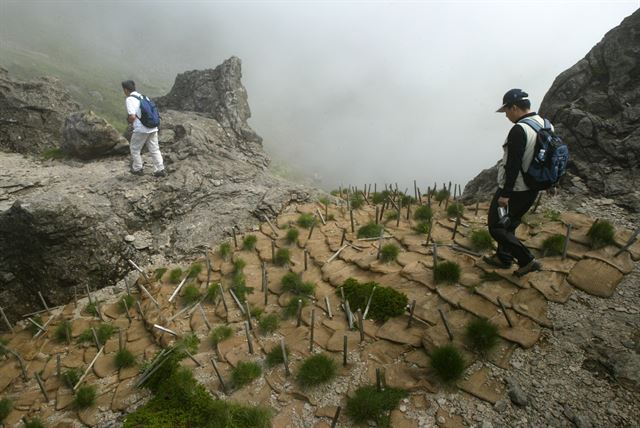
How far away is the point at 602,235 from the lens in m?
7.29

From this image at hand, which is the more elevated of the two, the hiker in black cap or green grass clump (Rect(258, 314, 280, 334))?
the hiker in black cap

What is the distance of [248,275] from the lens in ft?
32.0

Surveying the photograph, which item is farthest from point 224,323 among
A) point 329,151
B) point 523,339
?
point 329,151

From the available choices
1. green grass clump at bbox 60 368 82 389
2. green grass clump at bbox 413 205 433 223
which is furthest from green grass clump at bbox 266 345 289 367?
green grass clump at bbox 413 205 433 223

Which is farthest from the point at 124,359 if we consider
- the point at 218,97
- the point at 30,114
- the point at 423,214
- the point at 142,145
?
the point at 218,97

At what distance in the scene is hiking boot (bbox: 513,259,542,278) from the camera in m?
6.67

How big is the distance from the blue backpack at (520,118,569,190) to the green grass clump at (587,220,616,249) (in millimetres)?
2593

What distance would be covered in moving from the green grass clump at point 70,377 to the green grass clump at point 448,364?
762 centimetres

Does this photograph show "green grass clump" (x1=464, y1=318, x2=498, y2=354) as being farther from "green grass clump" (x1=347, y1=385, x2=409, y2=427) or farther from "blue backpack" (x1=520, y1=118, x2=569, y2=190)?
"blue backpack" (x1=520, y1=118, x2=569, y2=190)

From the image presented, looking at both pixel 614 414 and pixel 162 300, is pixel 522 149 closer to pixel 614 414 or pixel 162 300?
pixel 614 414

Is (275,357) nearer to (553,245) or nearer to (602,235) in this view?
(553,245)

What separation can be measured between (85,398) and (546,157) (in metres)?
9.92

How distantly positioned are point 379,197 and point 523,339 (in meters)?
8.94

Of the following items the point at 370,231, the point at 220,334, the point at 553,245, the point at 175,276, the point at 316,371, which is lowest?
the point at 220,334
